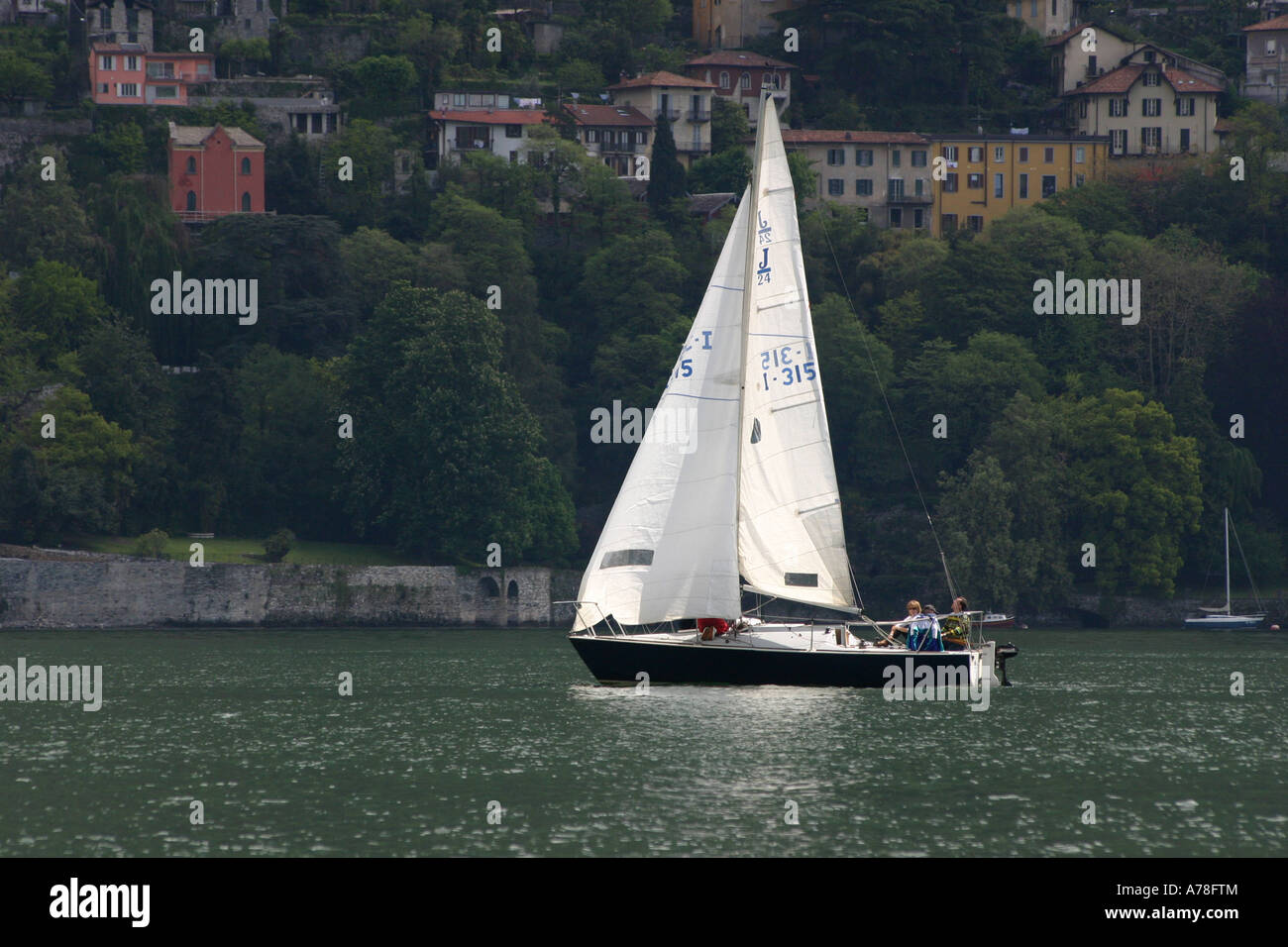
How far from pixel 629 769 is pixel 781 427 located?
1312 cm

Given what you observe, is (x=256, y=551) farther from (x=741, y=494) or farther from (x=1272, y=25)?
(x=1272, y=25)

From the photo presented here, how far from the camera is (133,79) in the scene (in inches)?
5384

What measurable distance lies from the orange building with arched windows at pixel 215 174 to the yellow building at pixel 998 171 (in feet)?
136

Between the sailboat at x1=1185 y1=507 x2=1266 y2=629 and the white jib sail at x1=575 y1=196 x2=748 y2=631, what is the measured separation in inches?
2003

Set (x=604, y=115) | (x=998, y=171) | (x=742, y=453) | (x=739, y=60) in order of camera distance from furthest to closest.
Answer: (x=739, y=60) → (x=604, y=115) → (x=998, y=171) → (x=742, y=453)

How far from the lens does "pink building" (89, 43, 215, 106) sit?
136 m

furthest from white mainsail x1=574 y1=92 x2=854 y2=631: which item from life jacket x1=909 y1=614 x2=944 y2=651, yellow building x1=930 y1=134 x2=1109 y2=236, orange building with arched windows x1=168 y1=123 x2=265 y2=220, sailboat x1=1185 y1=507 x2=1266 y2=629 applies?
yellow building x1=930 y1=134 x2=1109 y2=236

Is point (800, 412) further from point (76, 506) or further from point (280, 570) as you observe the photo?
point (76, 506)

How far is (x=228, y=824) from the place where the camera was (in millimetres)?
29766

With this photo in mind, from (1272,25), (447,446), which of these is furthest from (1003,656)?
(1272,25)

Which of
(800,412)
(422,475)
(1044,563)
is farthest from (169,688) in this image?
(1044,563)

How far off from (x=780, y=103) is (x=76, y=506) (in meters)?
68.1

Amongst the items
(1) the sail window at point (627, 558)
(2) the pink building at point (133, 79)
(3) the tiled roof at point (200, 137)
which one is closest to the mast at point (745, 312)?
(1) the sail window at point (627, 558)
